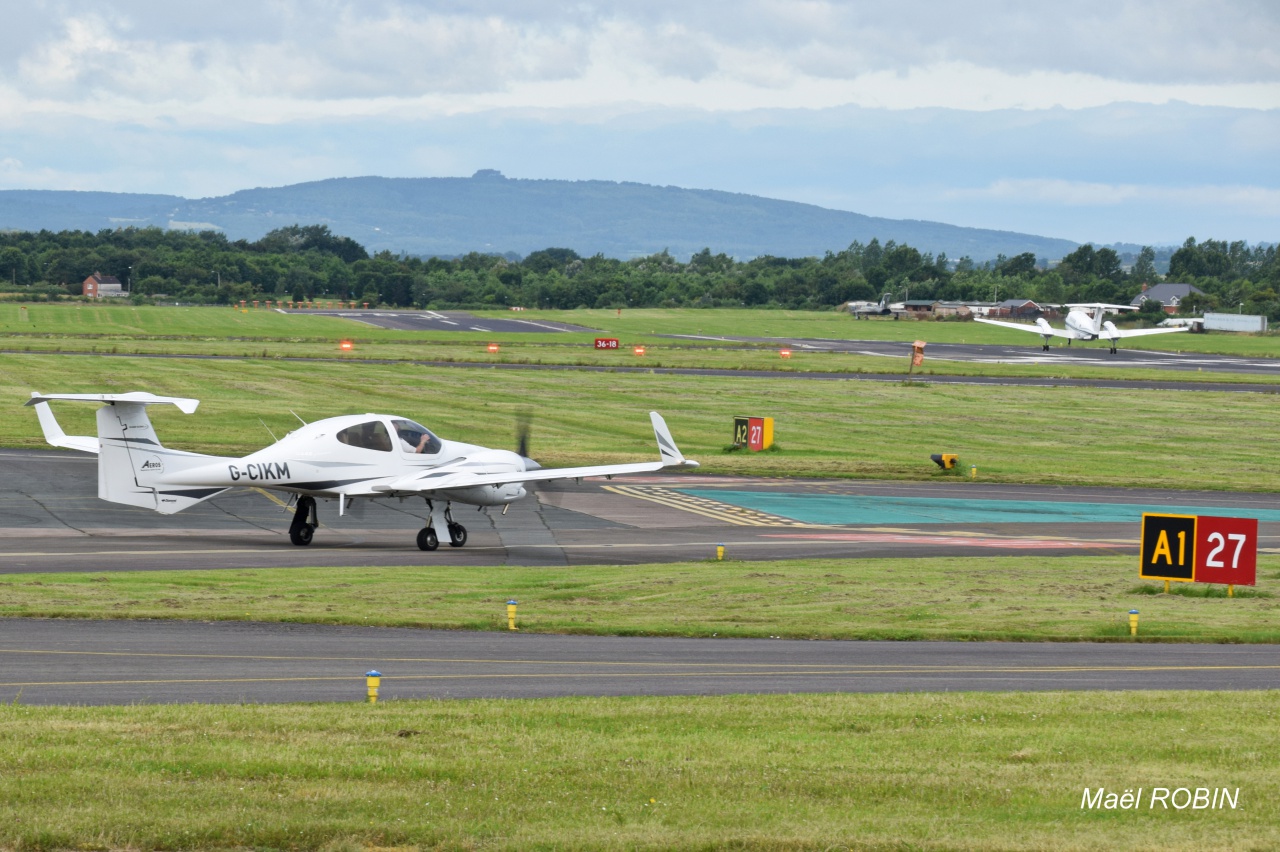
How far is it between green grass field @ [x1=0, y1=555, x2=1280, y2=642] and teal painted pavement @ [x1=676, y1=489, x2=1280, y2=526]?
9.40m

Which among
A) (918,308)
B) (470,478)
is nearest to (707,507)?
(470,478)

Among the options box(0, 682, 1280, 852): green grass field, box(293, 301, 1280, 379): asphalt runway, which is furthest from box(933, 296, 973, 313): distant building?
box(0, 682, 1280, 852): green grass field

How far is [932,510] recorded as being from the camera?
40.1 metres

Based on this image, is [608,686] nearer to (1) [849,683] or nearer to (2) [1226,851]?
(1) [849,683]

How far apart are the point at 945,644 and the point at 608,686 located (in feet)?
22.6

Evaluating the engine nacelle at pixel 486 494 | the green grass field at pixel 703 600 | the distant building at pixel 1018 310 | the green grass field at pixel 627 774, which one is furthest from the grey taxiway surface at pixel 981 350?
the green grass field at pixel 627 774

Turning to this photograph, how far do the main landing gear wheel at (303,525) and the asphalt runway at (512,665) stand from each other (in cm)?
991

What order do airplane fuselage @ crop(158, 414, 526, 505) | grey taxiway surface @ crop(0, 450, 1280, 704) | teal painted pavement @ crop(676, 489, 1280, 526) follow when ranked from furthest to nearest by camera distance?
teal painted pavement @ crop(676, 489, 1280, 526) → airplane fuselage @ crop(158, 414, 526, 505) → grey taxiway surface @ crop(0, 450, 1280, 704)

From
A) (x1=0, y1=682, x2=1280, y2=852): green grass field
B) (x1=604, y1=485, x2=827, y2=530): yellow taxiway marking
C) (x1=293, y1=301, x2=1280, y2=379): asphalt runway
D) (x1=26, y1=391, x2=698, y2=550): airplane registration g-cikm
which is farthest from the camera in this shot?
(x1=293, y1=301, x2=1280, y2=379): asphalt runway

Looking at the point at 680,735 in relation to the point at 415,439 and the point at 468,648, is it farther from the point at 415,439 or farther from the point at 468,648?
the point at 415,439

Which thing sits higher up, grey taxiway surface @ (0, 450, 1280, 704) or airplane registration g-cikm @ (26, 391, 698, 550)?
airplane registration g-cikm @ (26, 391, 698, 550)

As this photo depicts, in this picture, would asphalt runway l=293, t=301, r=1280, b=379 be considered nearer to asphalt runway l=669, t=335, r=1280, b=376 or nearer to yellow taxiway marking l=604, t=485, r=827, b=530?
asphalt runway l=669, t=335, r=1280, b=376

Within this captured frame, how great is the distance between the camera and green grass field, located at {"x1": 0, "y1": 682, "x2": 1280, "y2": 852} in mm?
10102

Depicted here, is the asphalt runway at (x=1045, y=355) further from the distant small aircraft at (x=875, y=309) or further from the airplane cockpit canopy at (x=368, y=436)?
the airplane cockpit canopy at (x=368, y=436)
